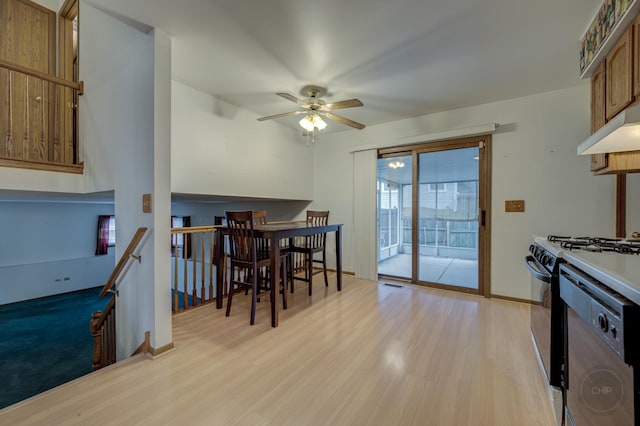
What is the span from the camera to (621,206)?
260 cm

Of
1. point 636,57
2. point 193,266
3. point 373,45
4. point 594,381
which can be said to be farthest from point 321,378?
point 636,57

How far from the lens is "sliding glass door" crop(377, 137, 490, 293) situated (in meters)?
3.46

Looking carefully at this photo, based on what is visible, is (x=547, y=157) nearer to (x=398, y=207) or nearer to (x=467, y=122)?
(x=467, y=122)

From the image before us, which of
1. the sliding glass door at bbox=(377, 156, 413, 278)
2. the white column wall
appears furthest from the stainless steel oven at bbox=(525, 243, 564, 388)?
the white column wall

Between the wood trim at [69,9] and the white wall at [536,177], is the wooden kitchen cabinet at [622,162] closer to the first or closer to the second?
the white wall at [536,177]

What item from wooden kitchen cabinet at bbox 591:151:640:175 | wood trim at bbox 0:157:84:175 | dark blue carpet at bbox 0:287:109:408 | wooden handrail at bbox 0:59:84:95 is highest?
wooden handrail at bbox 0:59:84:95

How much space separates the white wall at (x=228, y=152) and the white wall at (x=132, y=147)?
1.64 ft

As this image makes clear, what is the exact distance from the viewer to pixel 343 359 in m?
1.95

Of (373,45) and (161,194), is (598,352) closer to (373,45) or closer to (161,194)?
(373,45)

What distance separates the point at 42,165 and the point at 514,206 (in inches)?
202

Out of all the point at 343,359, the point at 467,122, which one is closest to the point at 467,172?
the point at 467,122

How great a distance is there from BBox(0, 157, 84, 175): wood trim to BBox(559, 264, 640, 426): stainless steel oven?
3939 millimetres

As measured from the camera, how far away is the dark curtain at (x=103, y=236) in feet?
21.0

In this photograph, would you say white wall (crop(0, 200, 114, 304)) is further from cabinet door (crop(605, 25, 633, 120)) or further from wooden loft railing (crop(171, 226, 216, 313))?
cabinet door (crop(605, 25, 633, 120))
